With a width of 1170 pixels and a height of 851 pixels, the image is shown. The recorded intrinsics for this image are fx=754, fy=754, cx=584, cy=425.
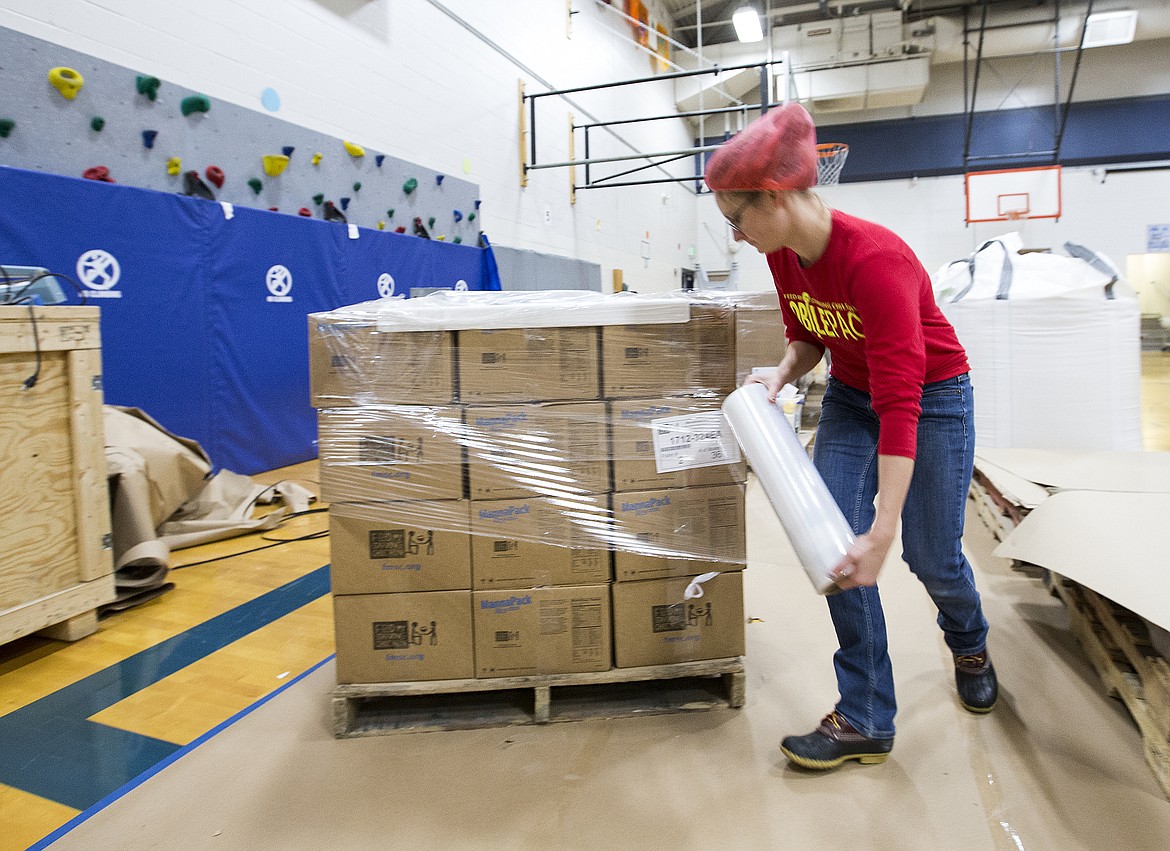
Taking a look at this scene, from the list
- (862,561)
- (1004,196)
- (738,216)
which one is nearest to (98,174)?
(738,216)

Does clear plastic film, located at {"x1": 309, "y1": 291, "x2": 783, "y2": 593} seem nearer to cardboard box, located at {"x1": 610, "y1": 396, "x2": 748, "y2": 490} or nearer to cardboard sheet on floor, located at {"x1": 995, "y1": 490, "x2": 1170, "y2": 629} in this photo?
cardboard box, located at {"x1": 610, "y1": 396, "x2": 748, "y2": 490}

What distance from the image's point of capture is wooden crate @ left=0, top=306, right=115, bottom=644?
2.05 m

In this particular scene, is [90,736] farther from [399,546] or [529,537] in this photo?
[529,537]

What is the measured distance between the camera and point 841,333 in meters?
1.41

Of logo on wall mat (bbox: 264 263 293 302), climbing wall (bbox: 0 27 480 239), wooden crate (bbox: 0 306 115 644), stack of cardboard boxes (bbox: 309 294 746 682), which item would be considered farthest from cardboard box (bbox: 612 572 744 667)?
logo on wall mat (bbox: 264 263 293 302)

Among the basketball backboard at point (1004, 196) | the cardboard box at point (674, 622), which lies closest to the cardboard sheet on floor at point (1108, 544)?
the cardboard box at point (674, 622)

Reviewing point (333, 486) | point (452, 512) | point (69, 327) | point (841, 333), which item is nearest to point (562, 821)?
point (452, 512)

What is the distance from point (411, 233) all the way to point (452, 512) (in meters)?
4.14

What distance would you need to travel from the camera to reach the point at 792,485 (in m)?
1.36

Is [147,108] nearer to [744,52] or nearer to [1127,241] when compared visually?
[744,52]

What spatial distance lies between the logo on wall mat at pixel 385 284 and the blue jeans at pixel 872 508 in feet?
13.1

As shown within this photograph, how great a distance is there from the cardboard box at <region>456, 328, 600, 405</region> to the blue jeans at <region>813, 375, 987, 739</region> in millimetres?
575

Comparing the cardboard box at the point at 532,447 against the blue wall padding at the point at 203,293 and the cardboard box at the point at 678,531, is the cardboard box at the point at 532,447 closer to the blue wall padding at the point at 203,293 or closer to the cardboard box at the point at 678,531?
the cardboard box at the point at 678,531

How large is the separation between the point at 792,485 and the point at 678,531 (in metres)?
0.46
